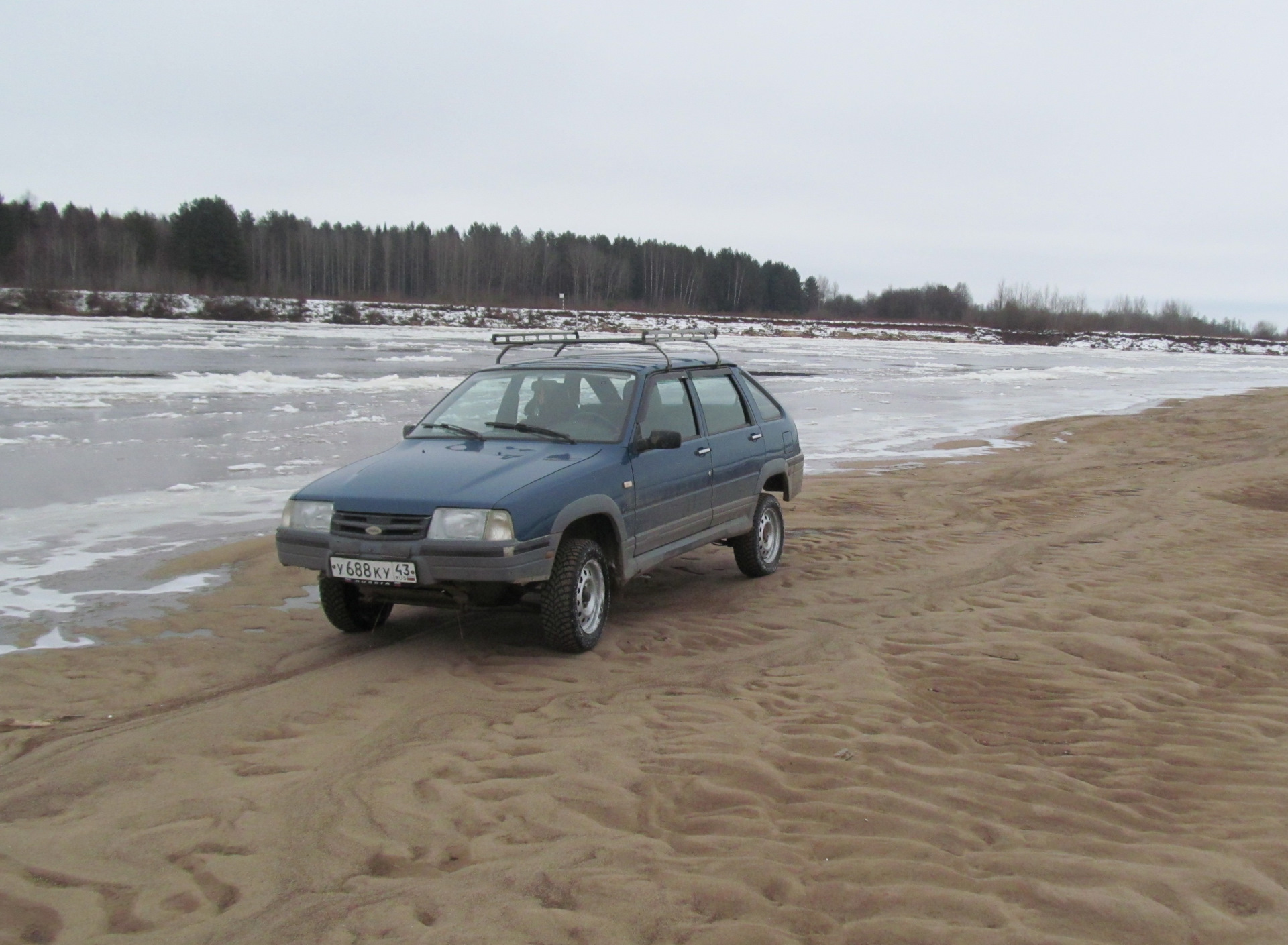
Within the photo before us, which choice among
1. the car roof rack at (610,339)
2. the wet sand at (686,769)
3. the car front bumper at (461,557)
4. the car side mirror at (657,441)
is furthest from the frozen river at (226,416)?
the car side mirror at (657,441)

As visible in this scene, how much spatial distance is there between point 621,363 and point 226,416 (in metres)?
12.2

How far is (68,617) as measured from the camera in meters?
6.83

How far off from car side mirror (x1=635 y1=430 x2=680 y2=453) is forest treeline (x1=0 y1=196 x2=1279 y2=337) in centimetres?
6921

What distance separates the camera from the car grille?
573cm

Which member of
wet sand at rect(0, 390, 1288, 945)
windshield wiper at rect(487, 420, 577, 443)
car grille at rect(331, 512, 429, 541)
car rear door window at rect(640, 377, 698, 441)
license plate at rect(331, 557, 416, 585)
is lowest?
wet sand at rect(0, 390, 1288, 945)

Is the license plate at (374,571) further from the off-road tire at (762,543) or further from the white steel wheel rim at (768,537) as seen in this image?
the white steel wheel rim at (768,537)

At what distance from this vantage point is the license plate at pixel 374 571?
568 centimetres

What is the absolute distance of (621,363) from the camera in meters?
7.33

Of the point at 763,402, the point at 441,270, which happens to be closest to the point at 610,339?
the point at 763,402

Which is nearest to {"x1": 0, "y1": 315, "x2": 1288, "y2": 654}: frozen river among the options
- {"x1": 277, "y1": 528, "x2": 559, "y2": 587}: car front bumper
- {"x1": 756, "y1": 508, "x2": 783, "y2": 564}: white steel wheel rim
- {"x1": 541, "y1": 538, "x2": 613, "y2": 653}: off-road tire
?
{"x1": 277, "y1": 528, "x2": 559, "y2": 587}: car front bumper

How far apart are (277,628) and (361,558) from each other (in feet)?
4.49

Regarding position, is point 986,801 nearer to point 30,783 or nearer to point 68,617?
point 30,783

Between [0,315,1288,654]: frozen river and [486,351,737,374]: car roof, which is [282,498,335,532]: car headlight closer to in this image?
[486,351,737,374]: car roof

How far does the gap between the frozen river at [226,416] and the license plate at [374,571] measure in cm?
202
